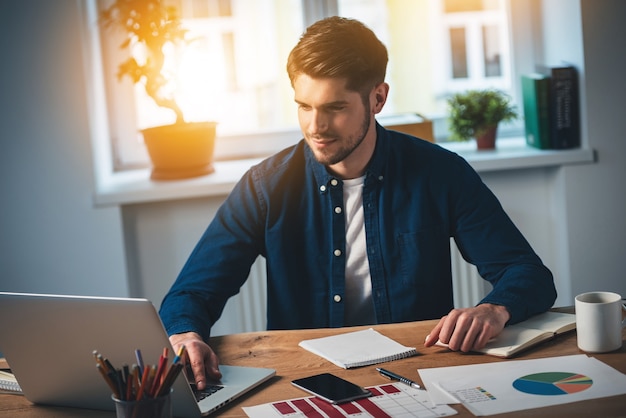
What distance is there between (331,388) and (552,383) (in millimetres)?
340

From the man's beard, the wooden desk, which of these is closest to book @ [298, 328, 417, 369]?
the wooden desk

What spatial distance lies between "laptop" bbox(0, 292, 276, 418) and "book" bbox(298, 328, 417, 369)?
19 cm

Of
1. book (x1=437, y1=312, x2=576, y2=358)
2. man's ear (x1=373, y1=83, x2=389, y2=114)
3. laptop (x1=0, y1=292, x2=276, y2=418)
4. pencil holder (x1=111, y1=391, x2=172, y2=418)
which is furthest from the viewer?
man's ear (x1=373, y1=83, x2=389, y2=114)

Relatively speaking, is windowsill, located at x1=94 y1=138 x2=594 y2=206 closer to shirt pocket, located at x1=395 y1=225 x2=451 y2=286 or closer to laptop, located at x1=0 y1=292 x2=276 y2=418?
shirt pocket, located at x1=395 y1=225 x2=451 y2=286

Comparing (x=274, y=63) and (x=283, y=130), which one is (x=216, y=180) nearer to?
(x=283, y=130)

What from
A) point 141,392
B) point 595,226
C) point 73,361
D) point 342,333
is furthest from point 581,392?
point 595,226

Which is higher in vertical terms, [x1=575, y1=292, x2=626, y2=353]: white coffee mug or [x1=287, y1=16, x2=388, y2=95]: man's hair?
[x1=287, y1=16, x2=388, y2=95]: man's hair

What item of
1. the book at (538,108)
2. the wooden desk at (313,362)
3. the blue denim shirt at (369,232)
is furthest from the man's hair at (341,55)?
the book at (538,108)

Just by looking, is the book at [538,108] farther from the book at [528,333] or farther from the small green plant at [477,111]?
the book at [528,333]

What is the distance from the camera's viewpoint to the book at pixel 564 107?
283 cm

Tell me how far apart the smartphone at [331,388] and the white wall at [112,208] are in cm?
157

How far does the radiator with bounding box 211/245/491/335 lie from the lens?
9.60 ft

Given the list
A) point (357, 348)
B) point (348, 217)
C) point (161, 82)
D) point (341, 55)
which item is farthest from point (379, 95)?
point (161, 82)

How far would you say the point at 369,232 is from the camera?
6.36 ft
